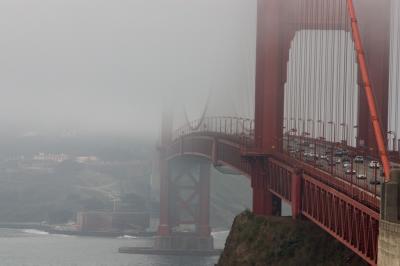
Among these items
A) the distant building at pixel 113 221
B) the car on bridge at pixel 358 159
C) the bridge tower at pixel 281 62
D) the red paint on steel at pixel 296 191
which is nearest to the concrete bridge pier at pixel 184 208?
the distant building at pixel 113 221

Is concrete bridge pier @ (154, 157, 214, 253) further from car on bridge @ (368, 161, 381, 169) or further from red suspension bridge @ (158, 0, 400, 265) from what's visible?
car on bridge @ (368, 161, 381, 169)

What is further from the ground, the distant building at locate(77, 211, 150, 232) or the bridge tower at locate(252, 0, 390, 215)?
the bridge tower at locate(252, 0, 390, 215)

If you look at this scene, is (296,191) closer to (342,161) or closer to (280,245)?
(280,245)

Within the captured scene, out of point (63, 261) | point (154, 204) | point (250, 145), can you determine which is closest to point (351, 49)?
point (250, 145)

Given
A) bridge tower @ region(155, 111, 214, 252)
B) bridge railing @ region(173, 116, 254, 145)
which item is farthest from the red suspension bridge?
bridge tower @ region(155, 111, 214, 252)

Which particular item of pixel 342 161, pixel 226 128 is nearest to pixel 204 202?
pixel 226 128
